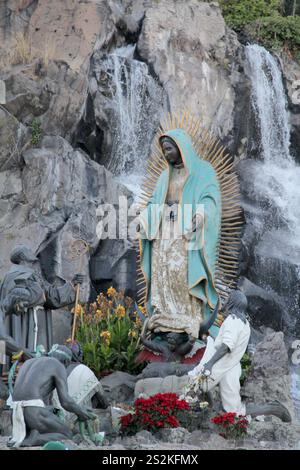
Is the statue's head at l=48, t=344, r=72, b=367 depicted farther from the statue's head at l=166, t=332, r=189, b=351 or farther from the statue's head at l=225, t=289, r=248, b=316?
the statue's head at l=166, t=332, r=189, b=351

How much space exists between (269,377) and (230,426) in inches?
75.9

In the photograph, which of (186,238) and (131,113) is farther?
(131,113)

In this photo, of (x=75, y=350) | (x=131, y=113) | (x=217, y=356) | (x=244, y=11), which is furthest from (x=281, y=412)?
(x=244, y=11)

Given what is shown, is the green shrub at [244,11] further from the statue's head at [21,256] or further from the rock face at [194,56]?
the statue's head at [21,256]

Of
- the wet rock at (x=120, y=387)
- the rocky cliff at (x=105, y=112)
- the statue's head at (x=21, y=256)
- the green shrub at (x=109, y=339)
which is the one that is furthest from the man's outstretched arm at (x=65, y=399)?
the rocky cliff at (x=105, y=112)

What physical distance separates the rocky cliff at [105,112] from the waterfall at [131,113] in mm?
25

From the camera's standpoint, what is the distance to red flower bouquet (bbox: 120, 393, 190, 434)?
12.7 meters

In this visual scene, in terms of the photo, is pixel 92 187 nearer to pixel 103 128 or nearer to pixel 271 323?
pixel 103 128

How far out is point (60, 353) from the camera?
12.6m

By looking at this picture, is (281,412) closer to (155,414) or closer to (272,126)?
(155,414)

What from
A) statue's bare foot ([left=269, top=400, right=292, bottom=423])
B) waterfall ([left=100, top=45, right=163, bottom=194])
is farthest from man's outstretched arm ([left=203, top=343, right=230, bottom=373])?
waterfall ([left=100, top=45, right=163, bottom=194])

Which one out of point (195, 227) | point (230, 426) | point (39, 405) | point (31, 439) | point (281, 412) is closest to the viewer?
point (31, 439)

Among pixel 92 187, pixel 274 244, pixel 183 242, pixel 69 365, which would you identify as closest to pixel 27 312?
pixel 69 365

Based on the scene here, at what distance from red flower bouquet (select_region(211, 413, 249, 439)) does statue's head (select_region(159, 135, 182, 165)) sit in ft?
15.3
